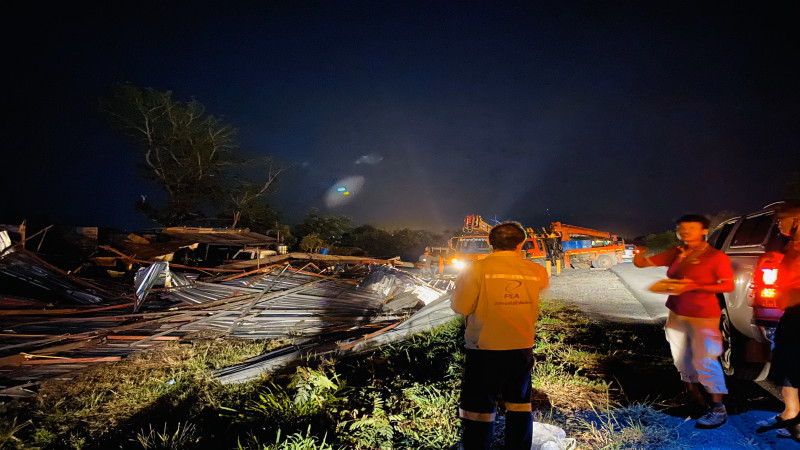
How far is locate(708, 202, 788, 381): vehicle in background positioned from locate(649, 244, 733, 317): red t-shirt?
27 centimetres

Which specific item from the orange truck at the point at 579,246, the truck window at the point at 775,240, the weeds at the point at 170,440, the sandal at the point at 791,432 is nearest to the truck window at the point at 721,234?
the truck window at the point at 775,240

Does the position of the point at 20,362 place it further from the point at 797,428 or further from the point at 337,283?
the point at 797,428

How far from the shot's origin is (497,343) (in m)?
2.14

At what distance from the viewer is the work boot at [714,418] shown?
2670 millimetres

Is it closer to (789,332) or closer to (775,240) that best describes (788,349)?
(789,332)

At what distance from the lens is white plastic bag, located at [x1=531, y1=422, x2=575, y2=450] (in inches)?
91.7

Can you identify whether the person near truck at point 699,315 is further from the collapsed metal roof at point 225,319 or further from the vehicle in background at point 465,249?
the vehicle in background at point 465,249

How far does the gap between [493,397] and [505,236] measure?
1.07 m

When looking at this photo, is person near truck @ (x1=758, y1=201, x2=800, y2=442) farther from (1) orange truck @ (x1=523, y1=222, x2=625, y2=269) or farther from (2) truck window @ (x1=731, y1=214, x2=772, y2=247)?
(1) orange truck @ (x1=523, y1=222, x2=625, y2=269)

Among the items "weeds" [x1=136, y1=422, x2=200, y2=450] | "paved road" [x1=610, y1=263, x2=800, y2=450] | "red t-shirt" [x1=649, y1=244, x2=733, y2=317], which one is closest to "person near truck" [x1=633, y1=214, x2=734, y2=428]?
"red t-shirt" [x1=649, y1=244, x2=733, y2=317]

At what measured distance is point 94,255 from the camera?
35.8 ft

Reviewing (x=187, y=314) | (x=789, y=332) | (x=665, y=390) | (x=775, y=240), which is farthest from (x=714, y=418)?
(x=187, y=314)

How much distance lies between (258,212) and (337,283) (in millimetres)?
21341

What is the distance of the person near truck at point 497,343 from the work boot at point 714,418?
174 centimetres
